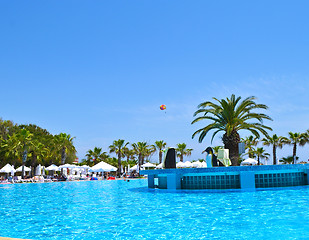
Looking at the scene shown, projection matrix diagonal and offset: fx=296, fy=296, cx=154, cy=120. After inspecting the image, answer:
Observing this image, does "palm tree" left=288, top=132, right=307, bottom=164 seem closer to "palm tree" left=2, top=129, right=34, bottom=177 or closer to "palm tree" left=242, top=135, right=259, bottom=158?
"palm tree" left=242, top=135, right=259, bottom=158

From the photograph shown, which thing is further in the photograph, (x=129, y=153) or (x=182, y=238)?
(x=129, y=153)

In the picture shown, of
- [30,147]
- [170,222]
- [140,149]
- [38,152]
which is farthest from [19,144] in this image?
[170,222]

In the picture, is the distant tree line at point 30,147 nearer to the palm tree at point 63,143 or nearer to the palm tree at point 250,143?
the palm tree at point 63,143

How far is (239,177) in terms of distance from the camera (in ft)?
58.6

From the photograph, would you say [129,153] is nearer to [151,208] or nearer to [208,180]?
[208,180]

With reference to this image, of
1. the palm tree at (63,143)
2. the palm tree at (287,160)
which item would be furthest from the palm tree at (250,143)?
the palm tree at (63,143)

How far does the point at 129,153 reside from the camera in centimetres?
7288

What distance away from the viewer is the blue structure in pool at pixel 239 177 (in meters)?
17.5

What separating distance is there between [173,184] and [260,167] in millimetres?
5499

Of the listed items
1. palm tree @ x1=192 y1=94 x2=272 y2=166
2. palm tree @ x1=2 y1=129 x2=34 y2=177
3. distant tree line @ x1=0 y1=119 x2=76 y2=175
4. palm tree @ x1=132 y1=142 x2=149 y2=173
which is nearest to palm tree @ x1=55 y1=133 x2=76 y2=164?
distant tree line @ x1=0 y1=119 x2=76 y2=175

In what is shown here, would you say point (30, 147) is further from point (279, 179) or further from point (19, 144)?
point (279, 179)

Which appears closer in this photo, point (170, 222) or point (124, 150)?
point (170, 222)

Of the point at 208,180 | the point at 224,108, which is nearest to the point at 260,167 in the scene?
the point at 208,180

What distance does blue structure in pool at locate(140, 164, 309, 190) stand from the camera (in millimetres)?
17531
